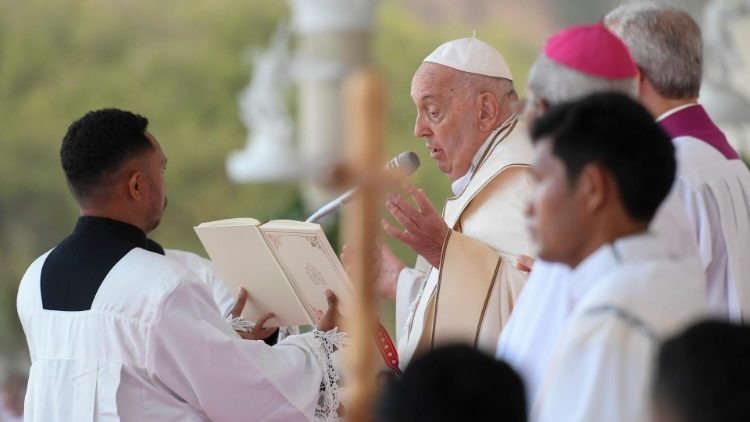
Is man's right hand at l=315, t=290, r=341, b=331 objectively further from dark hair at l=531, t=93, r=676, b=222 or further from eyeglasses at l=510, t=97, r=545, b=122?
dark hair at l=531, t=93, r=676, b=222

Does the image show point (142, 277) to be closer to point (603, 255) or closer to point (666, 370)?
point (603, 255)

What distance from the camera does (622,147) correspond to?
2211 mm

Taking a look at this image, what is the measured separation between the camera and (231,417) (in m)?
3.59

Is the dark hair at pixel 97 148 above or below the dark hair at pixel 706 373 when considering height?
above

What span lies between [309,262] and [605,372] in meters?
1.92

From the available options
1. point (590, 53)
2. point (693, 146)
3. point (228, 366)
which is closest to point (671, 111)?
point (693, 146)

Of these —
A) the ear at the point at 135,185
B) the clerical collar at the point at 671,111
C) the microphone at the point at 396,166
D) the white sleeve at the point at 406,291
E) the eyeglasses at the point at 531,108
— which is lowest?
the white sleeve at the point at 406,291

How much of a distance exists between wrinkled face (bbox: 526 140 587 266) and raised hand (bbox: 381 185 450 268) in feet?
4.04

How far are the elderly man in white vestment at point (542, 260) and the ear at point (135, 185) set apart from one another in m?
1.32

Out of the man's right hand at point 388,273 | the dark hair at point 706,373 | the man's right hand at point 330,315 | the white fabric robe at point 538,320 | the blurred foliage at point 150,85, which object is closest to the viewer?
the dark hair at point 706,373

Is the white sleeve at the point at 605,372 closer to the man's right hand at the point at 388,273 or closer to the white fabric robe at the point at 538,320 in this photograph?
the white fabric robe at the point at 538,320

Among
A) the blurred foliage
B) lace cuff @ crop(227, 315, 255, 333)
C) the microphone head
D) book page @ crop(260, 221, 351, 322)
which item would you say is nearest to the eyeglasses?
the microphone head

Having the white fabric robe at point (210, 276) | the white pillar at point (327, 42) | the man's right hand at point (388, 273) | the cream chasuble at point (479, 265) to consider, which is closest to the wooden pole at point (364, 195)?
the cream chasuble at point (479, 265)

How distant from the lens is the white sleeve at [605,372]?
2.03 meters
